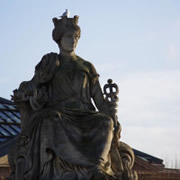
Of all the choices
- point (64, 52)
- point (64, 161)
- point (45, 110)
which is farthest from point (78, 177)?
point (64, 52)

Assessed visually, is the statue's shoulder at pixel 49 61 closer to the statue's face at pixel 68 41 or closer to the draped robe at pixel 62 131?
the draped robe at pixel 62 131

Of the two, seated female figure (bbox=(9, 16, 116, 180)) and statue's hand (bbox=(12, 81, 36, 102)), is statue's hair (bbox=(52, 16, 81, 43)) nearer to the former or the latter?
seated female figure (bbox=(9, 16, 116, 180))

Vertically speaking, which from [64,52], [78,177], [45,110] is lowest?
[78,177]

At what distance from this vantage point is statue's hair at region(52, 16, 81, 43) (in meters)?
18.8

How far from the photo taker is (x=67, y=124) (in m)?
17.3

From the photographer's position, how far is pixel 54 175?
1700 centimetres

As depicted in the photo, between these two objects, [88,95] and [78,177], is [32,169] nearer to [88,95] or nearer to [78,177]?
[78,177]

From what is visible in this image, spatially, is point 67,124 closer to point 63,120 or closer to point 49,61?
point 63,120

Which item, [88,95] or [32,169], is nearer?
[32,169]

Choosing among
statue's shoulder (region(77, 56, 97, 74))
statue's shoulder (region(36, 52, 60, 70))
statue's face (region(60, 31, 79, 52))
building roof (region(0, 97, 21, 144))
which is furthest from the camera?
building roof (region(0, 97, 21, 144))

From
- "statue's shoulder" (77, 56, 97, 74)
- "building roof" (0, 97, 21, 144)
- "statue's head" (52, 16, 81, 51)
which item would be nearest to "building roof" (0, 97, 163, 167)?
"building roof" (0, 97, 21, 144)

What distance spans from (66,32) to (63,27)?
15 centimetres

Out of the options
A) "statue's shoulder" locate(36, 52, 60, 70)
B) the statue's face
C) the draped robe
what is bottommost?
the draped robe

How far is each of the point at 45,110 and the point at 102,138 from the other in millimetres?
1543
